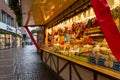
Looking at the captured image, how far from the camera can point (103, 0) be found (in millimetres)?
2895

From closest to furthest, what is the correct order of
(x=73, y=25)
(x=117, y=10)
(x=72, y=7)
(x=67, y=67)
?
(x=117, y=10), (x=67, y=67), (x=72, y=7), (x=73, y=25)

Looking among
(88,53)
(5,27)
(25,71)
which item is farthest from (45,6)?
(5,27)

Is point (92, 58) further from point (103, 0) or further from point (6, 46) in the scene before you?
point (6, 46)

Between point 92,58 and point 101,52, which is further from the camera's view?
point 92,58

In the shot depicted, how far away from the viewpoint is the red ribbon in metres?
2.77

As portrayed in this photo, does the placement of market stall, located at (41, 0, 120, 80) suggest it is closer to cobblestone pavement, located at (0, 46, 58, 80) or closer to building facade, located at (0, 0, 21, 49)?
cobblestone pavement, located at (0, 46, 58, 80)

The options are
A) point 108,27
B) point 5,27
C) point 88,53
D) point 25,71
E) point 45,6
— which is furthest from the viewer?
point 5,27

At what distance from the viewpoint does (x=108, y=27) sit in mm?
2797

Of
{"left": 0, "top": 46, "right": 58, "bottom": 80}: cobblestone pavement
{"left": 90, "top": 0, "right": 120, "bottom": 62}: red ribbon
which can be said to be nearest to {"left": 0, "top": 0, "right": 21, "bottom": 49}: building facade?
{"left": 0, "top": 46, "right": 58, "bottom": 80}: cobblestone pavement

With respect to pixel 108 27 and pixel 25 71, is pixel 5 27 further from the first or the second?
pixel 108 27

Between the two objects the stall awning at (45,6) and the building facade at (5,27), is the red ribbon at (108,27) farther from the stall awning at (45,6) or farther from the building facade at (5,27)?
the building facade at (5,27)

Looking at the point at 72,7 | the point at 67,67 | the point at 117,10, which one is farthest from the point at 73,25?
the point at 117,10

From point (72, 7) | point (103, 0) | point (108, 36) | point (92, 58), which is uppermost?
point (72, 7)

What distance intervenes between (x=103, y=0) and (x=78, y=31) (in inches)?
218
